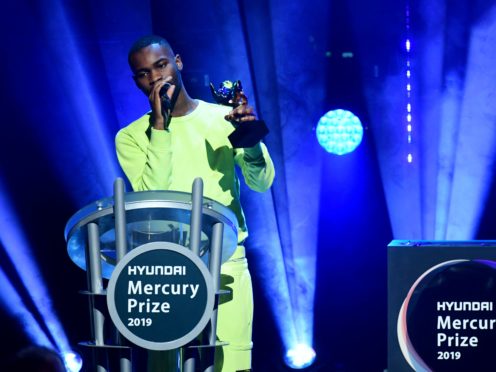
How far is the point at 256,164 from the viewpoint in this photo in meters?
2.95

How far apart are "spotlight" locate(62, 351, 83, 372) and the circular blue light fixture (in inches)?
61.5

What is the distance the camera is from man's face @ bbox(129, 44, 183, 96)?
3.15 metres

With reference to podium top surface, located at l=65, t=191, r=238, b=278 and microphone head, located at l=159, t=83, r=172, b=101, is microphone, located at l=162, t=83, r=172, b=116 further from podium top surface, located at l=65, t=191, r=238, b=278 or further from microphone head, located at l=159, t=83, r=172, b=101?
podium top surface, located at l=65, t=191, r=238, b=278

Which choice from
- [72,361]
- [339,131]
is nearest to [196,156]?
[339,131]

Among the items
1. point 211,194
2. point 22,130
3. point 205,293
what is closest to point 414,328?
point 205,293

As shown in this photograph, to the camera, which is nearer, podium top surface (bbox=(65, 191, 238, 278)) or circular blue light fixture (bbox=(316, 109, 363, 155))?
podium top surface (bbox=(65, 191, 238, 278))

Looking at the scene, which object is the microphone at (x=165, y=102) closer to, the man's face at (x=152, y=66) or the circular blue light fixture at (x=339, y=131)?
the man's face at (x=152, y=66)

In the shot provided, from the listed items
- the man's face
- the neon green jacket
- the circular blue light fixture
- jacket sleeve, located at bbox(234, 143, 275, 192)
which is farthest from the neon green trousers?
the circular blue light fixture

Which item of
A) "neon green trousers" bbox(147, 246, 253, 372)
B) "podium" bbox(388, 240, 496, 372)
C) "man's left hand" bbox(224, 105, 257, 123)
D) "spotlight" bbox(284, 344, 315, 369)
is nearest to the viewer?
"podium" bbox(388, 240, 496, 372)

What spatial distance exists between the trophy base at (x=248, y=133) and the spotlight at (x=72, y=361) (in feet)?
7.10

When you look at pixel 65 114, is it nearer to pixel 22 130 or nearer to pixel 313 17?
pixel 22 130

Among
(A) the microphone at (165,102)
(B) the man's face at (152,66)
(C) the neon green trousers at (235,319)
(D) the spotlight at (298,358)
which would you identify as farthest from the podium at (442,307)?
(D) the spotlight at (298,358)

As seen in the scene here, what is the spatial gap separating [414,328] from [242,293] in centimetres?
67

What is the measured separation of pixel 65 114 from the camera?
14.5 feet
